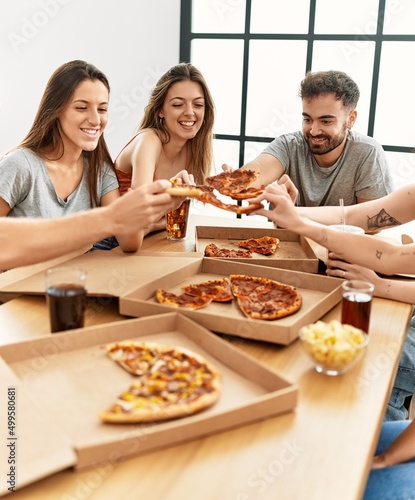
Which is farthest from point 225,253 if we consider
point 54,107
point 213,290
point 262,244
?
point 54,107

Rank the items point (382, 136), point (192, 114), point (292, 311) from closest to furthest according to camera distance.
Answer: point (292, 311) → point (192, 114) → point (382, 136)

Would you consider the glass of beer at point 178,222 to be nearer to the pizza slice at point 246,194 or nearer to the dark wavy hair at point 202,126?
the pizza slice at point 246,194

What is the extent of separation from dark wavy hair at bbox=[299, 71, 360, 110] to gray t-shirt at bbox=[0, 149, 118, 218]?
4.44ft

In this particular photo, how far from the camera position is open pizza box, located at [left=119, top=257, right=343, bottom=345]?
1.44 meters

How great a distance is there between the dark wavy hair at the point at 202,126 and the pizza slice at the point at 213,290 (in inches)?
54.1

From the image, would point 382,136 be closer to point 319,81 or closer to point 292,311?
point 319,81

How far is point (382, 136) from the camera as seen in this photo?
14.5ft

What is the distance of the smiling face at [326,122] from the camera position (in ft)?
10.1

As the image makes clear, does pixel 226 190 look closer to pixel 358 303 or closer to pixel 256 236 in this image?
pixel 256 236

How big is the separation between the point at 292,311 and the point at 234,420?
1.89 ft

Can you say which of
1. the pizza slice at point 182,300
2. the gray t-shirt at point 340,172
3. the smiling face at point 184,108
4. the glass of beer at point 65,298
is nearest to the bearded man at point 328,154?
the gray t-shirt at point 340,172

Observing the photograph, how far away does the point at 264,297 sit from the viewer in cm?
172

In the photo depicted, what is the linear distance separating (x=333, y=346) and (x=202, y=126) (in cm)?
212

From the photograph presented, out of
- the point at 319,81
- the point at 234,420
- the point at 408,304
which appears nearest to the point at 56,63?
the point at 319,81
